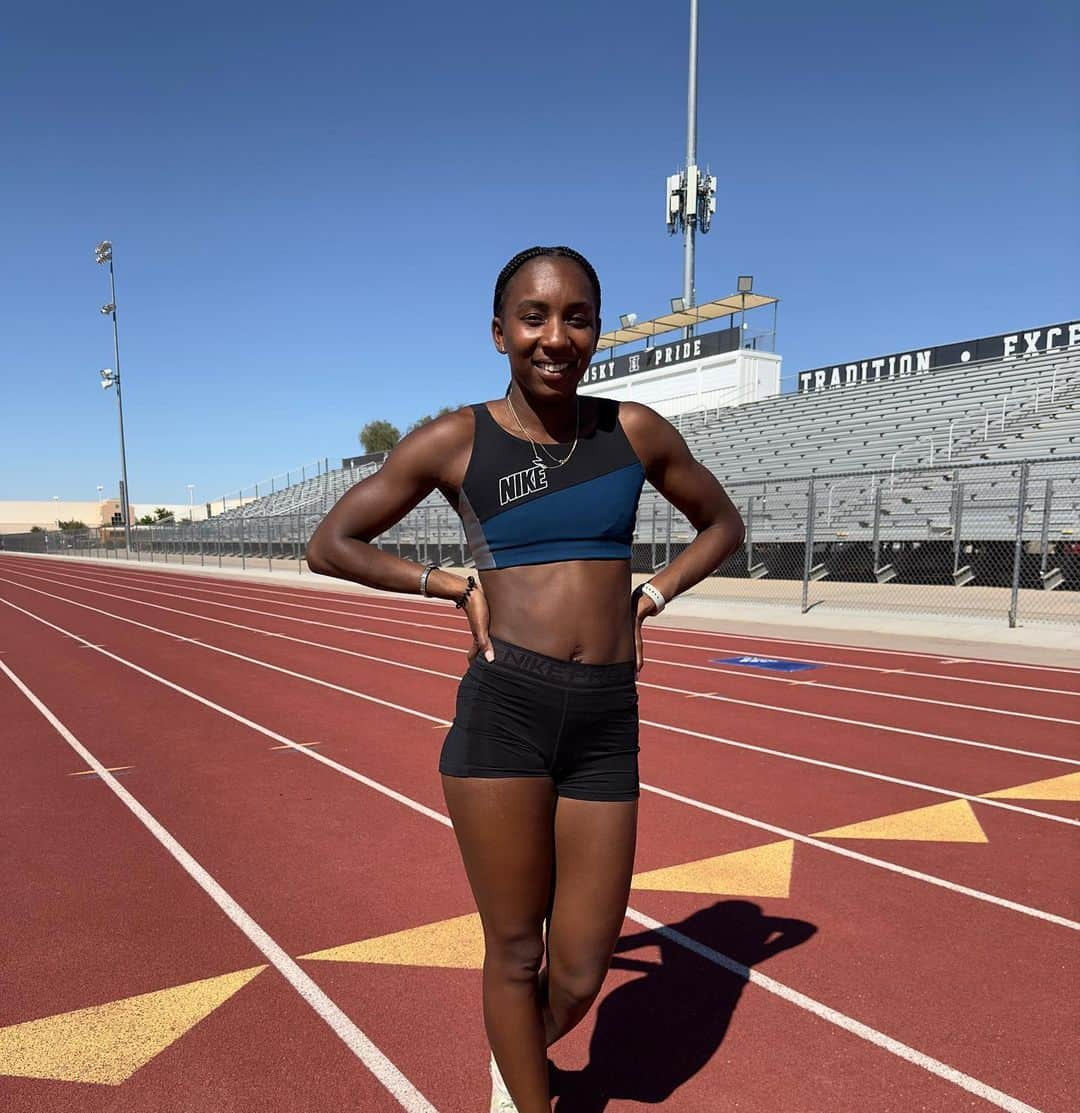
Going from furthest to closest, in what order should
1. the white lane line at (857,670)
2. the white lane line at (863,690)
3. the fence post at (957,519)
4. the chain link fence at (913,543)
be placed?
the fence post at (957,519), the chain link fence at (913,543), the white lane line at (857,670), the white lane line at (863,690)

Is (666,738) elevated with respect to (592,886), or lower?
lower

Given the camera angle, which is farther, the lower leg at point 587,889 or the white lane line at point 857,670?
the white lane line at point 857,670

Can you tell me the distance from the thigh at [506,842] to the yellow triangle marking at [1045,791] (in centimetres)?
422

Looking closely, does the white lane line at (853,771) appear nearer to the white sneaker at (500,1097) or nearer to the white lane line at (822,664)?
the white lane line at (822,664)

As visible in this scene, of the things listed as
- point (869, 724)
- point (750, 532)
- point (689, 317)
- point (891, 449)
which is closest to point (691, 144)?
point (689, 317)

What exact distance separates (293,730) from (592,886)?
5.56 meters

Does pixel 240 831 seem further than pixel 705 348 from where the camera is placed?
No

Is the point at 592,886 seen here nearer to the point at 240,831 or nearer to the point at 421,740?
the point at 240,831

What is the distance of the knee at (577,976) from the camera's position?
202 centimetres

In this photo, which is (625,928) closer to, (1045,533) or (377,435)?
(1045,533)

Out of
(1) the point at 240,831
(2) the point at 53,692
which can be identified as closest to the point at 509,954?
(1) the point at 240,831

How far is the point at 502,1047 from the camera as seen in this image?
1979 millimetres

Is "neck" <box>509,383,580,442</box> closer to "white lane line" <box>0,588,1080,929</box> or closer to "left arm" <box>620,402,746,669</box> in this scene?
"left arm" <box>620,402,746,669</box>

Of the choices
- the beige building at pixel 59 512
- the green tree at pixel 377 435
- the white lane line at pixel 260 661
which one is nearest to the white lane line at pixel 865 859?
the white lane line at pixel 260 661
